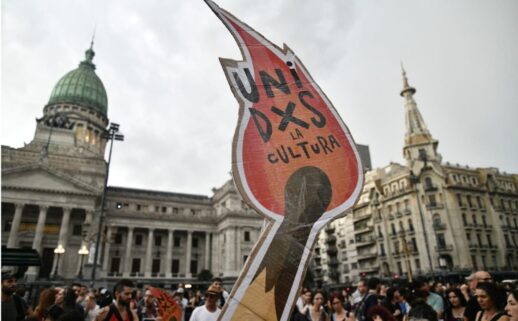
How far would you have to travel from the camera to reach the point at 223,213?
49438 millimetres

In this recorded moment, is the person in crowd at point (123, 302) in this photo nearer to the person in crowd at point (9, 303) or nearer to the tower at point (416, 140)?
the person in crowd at point (9, 303)

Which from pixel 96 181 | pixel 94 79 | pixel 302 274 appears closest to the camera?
pixel 302 274

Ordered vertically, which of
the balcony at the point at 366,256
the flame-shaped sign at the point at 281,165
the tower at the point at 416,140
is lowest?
the flame-shaped sign at the point at 281,165

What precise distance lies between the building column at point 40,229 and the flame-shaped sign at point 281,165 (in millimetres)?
42440

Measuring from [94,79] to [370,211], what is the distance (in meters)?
56.9

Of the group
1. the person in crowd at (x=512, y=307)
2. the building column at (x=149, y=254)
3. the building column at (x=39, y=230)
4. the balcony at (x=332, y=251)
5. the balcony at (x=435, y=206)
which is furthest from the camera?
the balcony at (x=332, y=251)

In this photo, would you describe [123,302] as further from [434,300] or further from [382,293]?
[382,293]

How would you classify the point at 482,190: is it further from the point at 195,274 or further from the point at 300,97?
the point at 300,97

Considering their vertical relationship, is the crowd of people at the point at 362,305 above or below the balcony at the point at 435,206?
below

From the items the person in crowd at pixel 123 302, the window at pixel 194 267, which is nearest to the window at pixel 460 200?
the window at pixel 194 267

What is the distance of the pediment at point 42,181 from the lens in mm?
37953

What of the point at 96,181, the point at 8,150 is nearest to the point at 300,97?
the point at 96,181

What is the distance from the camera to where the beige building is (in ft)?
127

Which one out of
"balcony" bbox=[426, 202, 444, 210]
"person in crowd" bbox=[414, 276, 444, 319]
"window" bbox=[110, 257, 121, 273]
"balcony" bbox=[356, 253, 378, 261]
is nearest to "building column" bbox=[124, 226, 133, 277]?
"window" bbox=[110, 257, 121, 273]
